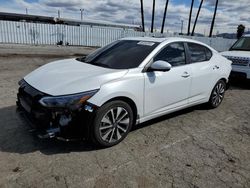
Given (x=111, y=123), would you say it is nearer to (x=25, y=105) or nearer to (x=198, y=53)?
(x=25, y=105)

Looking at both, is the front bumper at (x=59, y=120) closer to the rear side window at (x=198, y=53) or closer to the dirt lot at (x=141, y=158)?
the dirt lot at (x=141, y=158)

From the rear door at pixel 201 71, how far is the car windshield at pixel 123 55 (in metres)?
1.00

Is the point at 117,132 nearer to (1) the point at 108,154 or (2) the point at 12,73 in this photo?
(1) the point at 108,154

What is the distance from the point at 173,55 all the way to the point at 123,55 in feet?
3.02

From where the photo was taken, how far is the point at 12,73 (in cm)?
807

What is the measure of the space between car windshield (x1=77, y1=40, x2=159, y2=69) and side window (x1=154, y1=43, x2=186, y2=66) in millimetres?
193

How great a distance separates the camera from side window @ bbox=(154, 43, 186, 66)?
3.94 m

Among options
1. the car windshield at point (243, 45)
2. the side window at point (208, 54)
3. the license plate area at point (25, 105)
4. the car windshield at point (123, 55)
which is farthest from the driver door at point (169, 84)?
the car windshield at point (243, 45)

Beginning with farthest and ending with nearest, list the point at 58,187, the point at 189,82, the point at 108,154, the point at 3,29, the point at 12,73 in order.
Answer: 1. the point at 3,29
2. the point at 12,73
3. the point at 189,82
4. the point at 108,154
5. the point at 58,187

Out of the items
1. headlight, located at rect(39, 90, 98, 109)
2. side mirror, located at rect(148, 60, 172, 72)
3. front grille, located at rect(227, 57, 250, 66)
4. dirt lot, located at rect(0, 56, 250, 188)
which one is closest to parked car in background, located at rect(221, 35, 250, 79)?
front grille, located at rect(227, 57, 250, 66)

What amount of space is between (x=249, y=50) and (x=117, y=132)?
7.11 meters

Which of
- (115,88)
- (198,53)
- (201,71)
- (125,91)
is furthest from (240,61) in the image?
(115,88)

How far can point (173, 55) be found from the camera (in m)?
4.15

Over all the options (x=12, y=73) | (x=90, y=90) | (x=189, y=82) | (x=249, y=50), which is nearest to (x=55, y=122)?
(x=90, y=90)
